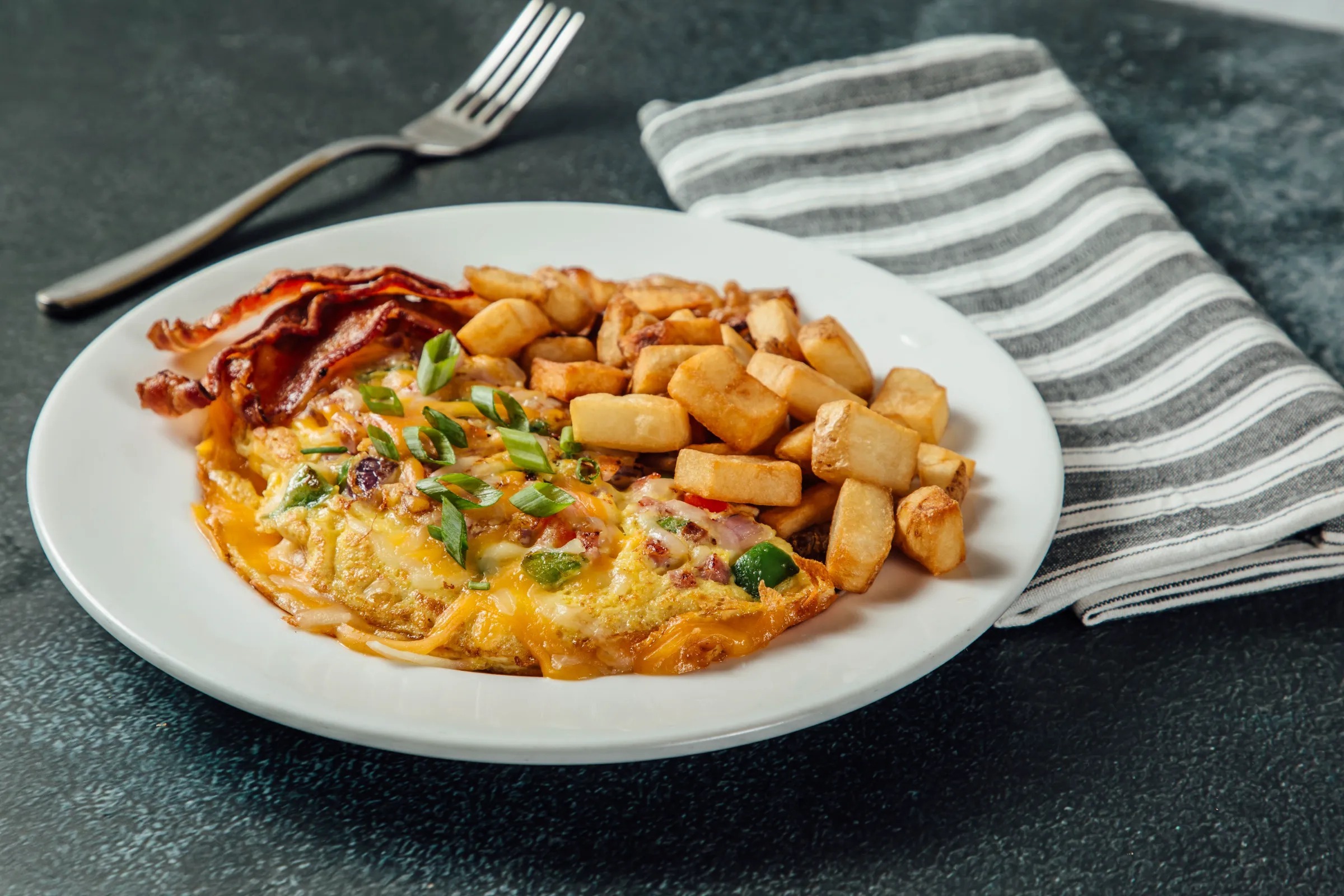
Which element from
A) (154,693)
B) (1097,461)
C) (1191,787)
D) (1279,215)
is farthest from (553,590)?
(1279,215)

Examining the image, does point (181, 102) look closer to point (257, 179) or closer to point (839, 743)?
point (257, 179)

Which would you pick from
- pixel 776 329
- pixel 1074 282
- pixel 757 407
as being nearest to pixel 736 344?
pixel 776 329

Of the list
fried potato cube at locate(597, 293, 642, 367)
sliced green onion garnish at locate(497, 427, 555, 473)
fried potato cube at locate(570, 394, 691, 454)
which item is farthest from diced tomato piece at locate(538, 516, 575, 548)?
fried potato cube at locate(597, 293, 642, 367)

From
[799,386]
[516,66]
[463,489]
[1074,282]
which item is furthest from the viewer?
[516,66]

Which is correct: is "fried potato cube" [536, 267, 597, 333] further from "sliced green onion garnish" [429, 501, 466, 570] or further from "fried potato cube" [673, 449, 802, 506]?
"sliced green onion garnish" [429, 501, 466, 570]

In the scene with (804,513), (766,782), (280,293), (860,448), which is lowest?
(766,782)

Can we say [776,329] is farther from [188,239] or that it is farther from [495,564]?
[188,239]
